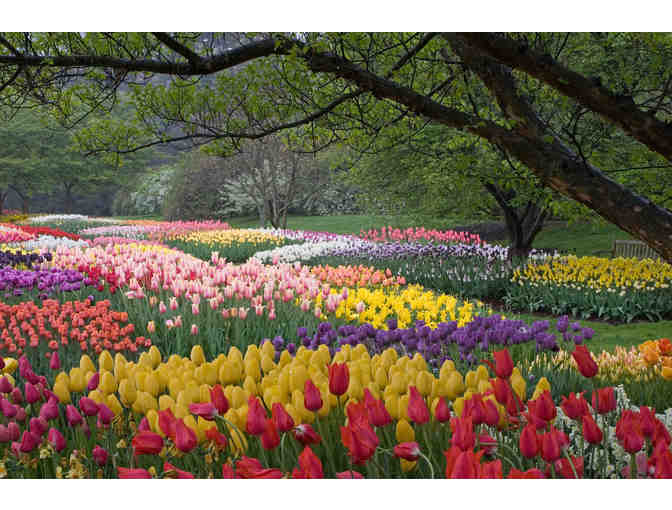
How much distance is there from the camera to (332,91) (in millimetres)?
4668

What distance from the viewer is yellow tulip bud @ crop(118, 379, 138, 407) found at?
246 cm

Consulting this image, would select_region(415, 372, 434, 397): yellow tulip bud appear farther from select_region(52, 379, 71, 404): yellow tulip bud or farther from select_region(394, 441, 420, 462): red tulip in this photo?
select_region(52, 379, 71, 404): yellow tulip bud

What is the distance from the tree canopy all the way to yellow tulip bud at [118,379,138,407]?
183 cm

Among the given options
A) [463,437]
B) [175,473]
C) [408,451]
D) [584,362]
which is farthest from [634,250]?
[175,473]

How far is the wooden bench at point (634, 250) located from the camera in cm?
1351

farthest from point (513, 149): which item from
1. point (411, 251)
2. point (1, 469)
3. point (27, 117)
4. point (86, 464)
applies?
point (27, 117)

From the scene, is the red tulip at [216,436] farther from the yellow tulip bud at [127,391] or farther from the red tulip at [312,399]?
the yellow tulip bud at [127,391]

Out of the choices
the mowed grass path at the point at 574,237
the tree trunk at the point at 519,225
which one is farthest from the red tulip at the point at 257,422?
the tree trunk at the point at 519,225

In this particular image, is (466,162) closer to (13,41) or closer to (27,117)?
(13,41)

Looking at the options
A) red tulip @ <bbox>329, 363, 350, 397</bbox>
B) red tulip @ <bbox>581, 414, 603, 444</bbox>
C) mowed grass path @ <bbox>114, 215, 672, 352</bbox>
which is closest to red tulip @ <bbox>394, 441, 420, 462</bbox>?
red tulip @ <bbox>329, 363, 350, 397</bbox>

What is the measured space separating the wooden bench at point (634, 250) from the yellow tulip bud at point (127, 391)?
13.7m

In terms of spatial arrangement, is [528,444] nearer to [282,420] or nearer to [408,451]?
[408,451]

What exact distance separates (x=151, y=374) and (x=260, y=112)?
106 inches

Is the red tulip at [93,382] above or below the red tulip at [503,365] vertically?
below
